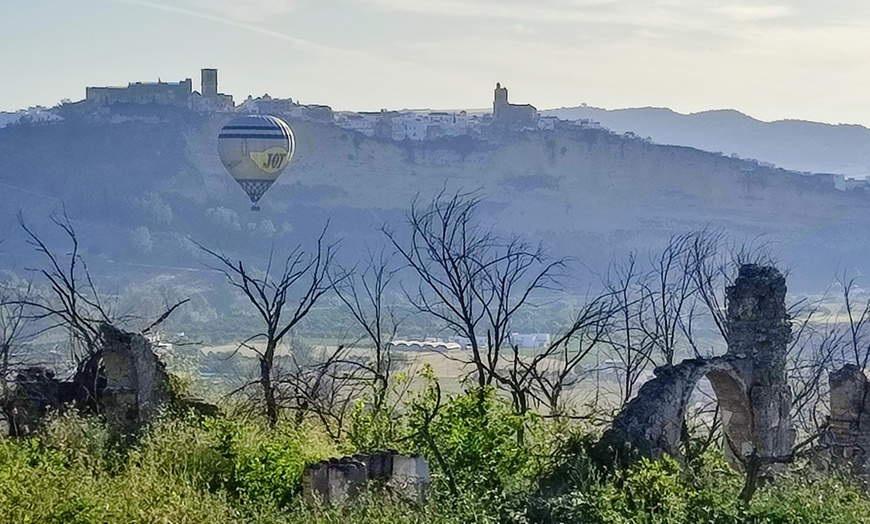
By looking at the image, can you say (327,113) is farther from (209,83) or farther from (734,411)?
(734,411)

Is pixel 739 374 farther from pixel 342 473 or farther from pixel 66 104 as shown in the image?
pixel 66 104

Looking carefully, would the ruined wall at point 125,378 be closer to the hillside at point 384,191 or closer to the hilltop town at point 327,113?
the hillside at point 384,191

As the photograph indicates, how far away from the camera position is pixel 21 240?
62.7 m

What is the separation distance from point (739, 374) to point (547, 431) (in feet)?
6.46

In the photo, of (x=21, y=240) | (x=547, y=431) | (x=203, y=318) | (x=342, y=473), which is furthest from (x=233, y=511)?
(x=21, y=240)

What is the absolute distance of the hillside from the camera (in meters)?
68.1

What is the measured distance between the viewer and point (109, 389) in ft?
41.5

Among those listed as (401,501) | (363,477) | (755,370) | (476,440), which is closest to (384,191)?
(755,370)

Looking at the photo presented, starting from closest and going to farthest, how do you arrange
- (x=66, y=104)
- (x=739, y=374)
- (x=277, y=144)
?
(x=739, y=374) → (x=277, y=144) → (x=66, y=104)

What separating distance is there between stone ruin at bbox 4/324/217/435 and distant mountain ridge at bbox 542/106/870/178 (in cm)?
9812

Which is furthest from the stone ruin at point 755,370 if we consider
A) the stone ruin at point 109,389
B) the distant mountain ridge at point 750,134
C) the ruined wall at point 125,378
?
the distant mountain ridge at point 750,134

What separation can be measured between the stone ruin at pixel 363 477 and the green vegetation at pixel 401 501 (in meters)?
0.13

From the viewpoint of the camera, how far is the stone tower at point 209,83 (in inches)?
3162

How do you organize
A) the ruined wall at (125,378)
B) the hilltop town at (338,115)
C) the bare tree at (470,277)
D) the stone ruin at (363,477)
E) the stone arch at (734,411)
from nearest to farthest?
1. the stone ruin at (363,477)
2. the stone arch at (734,411)
3. the ruined wall at (125,378)
4. the bare tree at (470,277)
5. the hilltop town at (338,115)
